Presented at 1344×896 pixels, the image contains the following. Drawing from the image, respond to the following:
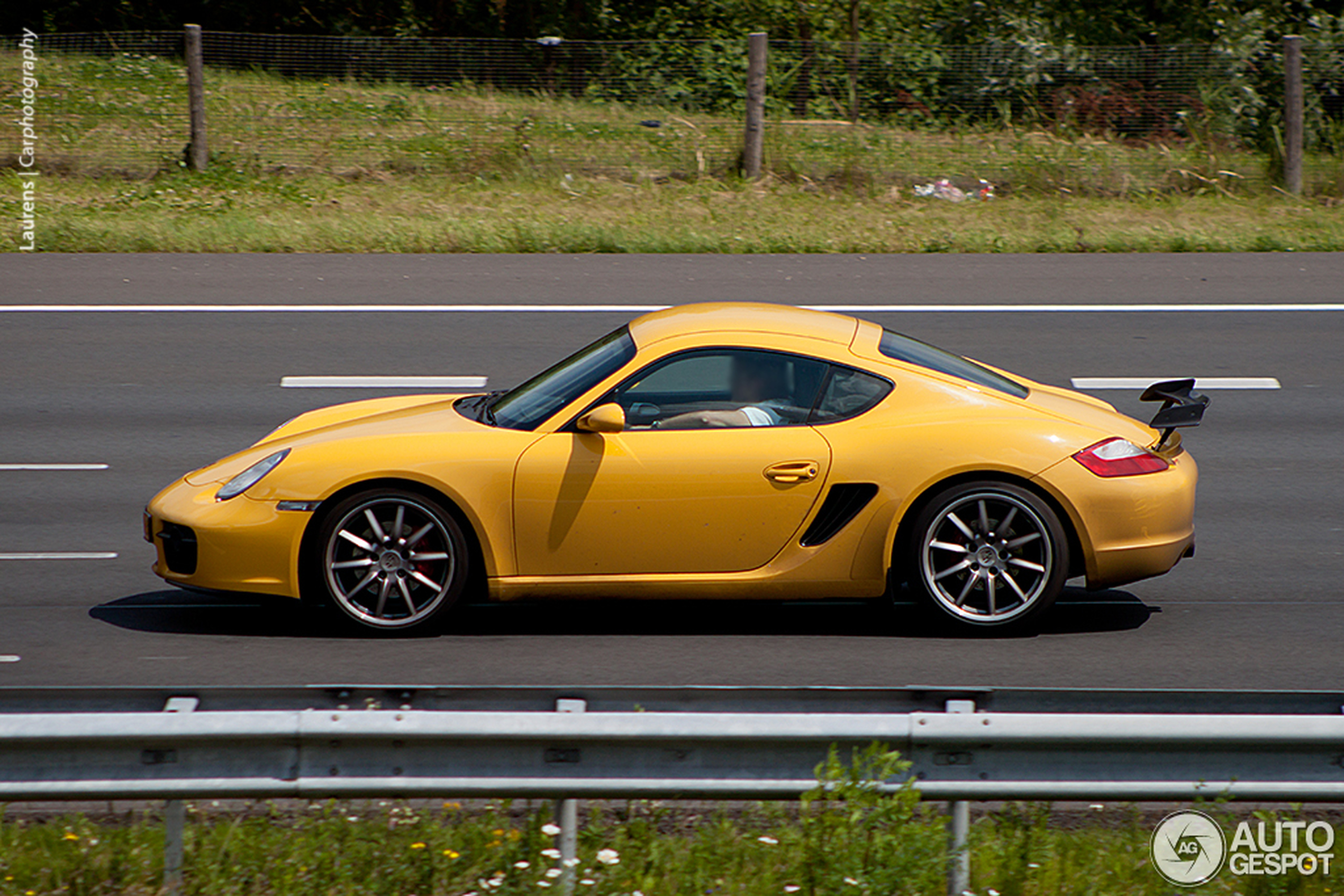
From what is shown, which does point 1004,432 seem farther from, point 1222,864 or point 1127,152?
point 1127,152

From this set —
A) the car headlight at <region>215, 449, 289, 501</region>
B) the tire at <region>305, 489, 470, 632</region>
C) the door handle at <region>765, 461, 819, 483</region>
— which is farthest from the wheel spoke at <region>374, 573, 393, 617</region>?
the door handle at <region>765, 461, 819, 483</region>

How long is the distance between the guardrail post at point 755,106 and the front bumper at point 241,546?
1303 centimetres

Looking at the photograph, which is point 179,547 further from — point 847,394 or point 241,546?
point 847,394

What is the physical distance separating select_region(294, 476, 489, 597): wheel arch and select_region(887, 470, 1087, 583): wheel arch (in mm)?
1727

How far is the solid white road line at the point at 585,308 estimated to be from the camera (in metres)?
13.6

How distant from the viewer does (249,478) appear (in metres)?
6.47

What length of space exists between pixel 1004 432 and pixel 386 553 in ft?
8.78

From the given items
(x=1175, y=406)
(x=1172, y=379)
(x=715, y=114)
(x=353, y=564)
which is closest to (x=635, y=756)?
(x=353, y=564)

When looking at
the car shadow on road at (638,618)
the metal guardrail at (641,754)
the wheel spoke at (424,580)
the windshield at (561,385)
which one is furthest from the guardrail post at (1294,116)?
the metal guardrail at (641,754)

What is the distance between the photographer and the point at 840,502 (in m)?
6.25

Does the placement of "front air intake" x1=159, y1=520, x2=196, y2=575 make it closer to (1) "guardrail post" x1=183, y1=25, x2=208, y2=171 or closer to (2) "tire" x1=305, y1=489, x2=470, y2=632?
(2) "tire" x1=305, y1=489, x2=470, y2=632

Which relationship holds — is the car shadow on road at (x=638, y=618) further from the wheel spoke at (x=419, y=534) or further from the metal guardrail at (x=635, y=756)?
the metal guardrail at (x=635, y=756)

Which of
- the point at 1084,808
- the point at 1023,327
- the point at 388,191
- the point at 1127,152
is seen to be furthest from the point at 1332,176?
the point at 1084,808

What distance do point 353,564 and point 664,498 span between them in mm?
1360
